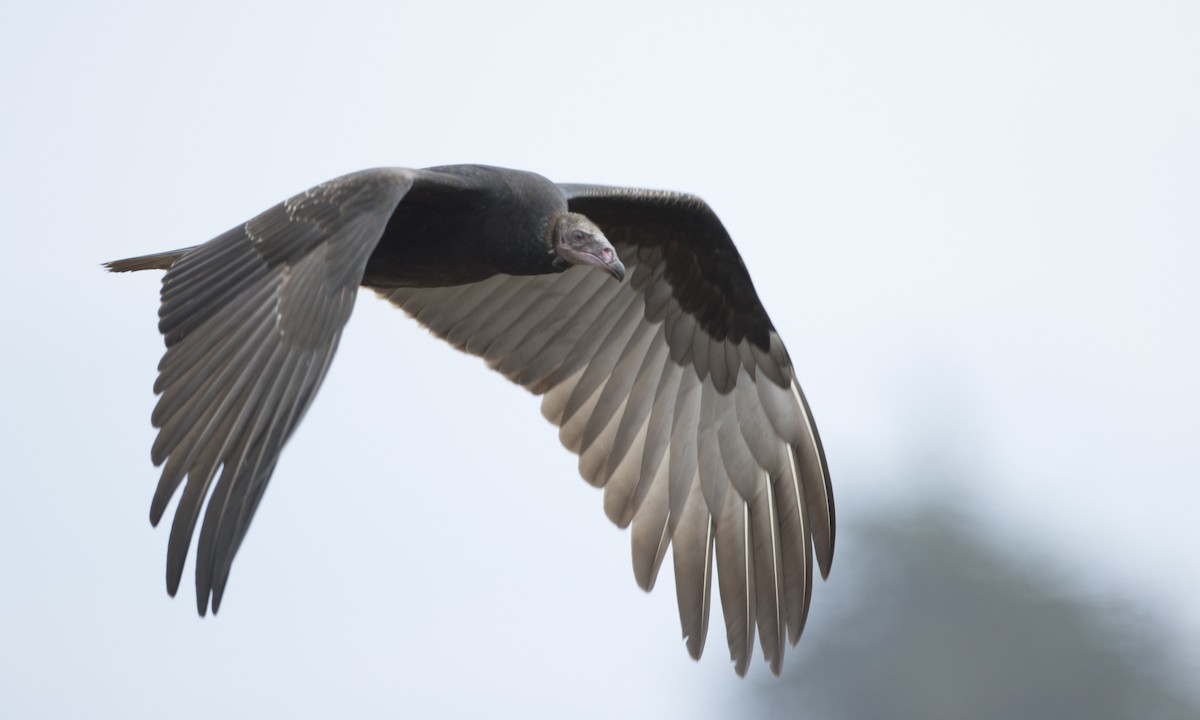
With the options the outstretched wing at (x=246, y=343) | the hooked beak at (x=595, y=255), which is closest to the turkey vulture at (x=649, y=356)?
the hooked beak at (x=595, y=255)

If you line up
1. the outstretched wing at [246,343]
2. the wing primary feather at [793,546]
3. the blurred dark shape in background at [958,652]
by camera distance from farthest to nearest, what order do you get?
the blurred dark shape in background at [958,652] → the wing primary feather at [793,546] → the outstretched wing at [246,343]

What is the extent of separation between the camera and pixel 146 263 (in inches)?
329

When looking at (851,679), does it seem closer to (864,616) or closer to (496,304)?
(864,616)

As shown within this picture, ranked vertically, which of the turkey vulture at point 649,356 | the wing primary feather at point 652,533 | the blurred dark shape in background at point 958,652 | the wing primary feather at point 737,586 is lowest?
the blurred dark shape in background at point 958,652

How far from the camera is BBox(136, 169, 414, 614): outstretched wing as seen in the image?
5.76 m

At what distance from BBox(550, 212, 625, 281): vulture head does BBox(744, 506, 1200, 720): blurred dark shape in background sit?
2415 cm

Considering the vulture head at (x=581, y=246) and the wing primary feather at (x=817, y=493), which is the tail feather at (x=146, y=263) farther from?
the wing primary feather at (x=817, y=493)

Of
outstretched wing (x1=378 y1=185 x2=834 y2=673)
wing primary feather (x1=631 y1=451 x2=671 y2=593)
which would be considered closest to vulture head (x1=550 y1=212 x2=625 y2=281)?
outstretched wing (x1=378 y1=185 x2=834 y2=673)

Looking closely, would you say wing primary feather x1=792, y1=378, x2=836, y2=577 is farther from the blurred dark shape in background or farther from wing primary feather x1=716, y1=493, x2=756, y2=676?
the blurred dark shape in background

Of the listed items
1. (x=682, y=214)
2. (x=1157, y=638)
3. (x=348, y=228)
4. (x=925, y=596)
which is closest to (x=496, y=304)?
(x=682, y=214)

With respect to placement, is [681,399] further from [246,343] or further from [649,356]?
[246,343]

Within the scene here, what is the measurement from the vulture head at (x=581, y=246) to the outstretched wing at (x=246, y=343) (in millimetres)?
931

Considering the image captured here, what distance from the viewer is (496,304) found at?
9.02 meters

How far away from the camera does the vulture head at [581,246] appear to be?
A: 25.0 feet
